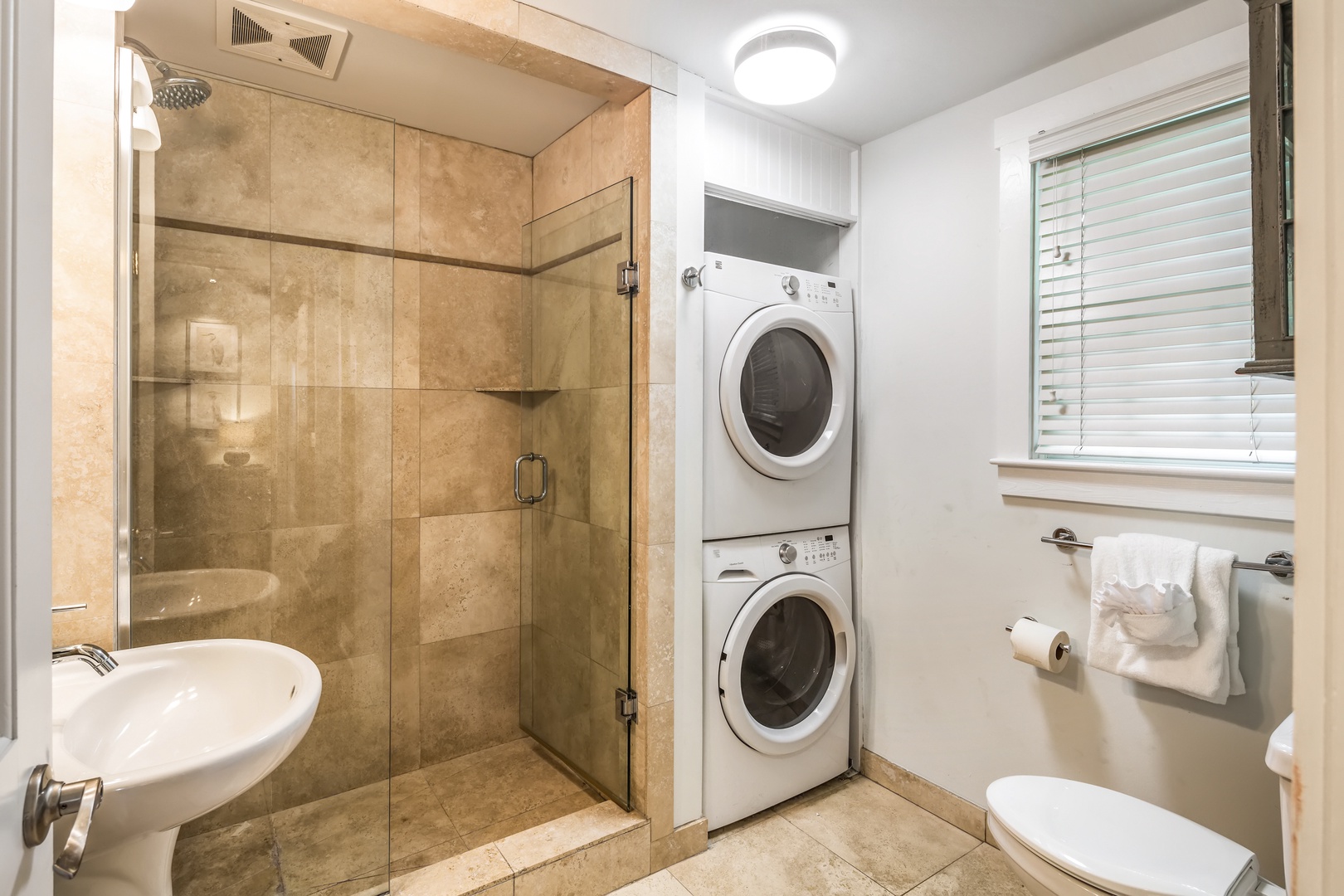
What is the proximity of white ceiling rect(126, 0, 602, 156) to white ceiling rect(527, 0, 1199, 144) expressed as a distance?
16.1 inches

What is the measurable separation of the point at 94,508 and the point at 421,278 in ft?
4.50

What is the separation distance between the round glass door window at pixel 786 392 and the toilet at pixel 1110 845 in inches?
45.7

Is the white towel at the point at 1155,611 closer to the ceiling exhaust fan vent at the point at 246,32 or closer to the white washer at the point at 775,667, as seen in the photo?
the white washer at the point at 775,667

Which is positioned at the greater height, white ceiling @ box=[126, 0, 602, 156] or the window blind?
white ceiling @ box=[126, 0, 602, 156]

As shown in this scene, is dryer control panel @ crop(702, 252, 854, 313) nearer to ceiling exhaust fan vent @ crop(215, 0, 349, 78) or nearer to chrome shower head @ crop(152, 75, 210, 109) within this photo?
ceiling exhaust fan vent @ crop(215, 0, 349, 78)

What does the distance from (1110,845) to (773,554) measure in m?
1.13

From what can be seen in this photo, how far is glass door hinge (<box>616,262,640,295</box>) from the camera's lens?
2.01 m

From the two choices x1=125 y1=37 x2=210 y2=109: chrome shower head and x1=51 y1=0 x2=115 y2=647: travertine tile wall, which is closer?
x1=51 y1=0 x2=115 y2=647: travertine tile wall

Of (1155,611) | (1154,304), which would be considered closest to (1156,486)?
(1155,611)

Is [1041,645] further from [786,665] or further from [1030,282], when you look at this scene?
[1030,282]

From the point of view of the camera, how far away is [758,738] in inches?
84.9

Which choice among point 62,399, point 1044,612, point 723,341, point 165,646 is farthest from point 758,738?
point 62,399

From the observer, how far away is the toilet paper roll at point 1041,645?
186 centimetres

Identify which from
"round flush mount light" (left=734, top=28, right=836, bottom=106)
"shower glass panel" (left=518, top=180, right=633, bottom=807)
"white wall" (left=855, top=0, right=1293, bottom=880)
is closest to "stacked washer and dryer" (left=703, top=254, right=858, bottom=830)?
"white wall" (left=855, top=0, right=1293, bottom=880)
